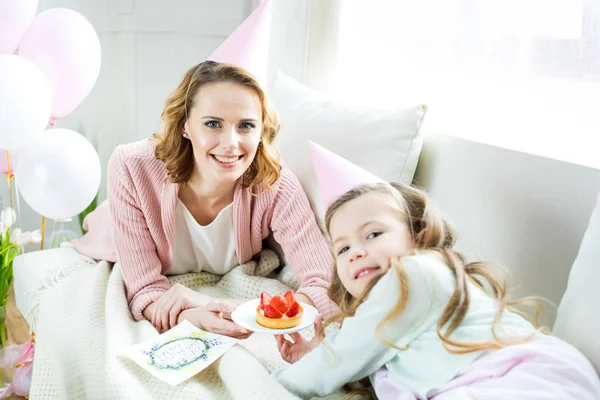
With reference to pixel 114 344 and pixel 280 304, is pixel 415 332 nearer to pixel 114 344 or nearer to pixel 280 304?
pixel 280 304

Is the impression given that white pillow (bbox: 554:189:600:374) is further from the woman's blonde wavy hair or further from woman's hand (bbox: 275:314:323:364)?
the woman's blonde wavy hair

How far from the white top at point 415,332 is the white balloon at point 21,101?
121 centimetres

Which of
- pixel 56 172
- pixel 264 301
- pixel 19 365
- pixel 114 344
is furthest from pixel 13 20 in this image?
pixel 264 301

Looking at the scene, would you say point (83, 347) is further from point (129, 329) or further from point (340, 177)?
point (340, 177)

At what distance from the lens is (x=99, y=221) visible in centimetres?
190

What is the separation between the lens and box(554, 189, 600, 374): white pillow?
893 millimetres

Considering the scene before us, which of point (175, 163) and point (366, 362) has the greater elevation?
point (175, 163)

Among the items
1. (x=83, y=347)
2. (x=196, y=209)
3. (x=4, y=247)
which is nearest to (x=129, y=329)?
(x=83, y=347)

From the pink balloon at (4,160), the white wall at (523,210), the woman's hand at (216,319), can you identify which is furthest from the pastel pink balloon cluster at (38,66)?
the white wall at (523,210)

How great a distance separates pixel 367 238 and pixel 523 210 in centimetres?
37

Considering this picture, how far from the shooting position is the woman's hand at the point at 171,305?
1353 millimetres

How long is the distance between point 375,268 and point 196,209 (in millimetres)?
736

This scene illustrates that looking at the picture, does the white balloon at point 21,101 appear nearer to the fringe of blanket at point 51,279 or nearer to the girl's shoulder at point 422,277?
the fringe of blanket at point 51,279

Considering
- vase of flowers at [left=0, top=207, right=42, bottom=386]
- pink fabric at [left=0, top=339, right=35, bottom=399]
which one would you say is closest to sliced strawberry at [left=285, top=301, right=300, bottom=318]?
pink fabric at [left=0, top=339, right=35, bottom=399]
